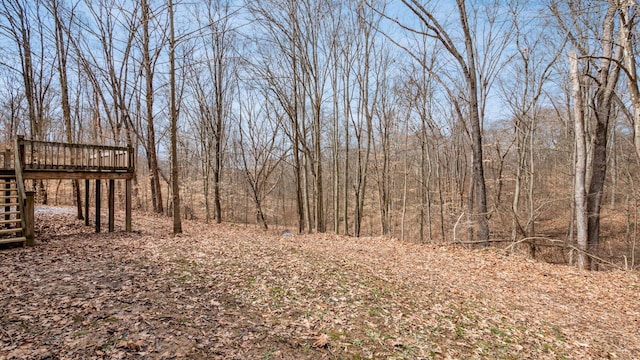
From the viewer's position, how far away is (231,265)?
5.78m

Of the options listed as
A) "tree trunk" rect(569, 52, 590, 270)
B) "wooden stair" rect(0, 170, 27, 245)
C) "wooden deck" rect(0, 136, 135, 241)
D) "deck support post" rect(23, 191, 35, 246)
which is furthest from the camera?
"tree trunk" rect(569, 52, 590, 270)

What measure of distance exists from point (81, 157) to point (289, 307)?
7.55 m

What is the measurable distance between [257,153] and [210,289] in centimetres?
1452

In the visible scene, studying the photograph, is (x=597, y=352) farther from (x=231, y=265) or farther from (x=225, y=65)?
(x=225, y=65)

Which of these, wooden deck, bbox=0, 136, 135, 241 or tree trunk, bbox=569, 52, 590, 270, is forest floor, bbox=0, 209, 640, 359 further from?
wooden deck, bbox=0, 136, 135, 241

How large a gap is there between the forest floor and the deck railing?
2.02m

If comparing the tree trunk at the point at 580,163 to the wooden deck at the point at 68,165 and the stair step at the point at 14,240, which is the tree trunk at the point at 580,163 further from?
the stair step at the point at 14,240

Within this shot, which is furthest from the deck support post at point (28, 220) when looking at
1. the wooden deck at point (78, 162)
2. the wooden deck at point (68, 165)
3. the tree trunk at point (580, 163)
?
the tree trunk at point (580, 163)

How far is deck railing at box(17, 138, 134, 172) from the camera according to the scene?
738cm

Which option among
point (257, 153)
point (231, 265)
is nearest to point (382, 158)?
point (257, 153)

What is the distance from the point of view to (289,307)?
4.20 m

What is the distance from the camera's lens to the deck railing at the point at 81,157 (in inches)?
291

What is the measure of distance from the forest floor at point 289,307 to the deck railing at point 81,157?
202 centimetres

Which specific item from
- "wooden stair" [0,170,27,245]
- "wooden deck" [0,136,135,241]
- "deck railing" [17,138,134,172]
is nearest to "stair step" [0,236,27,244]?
"wooden stair" [0,170,27,245]
